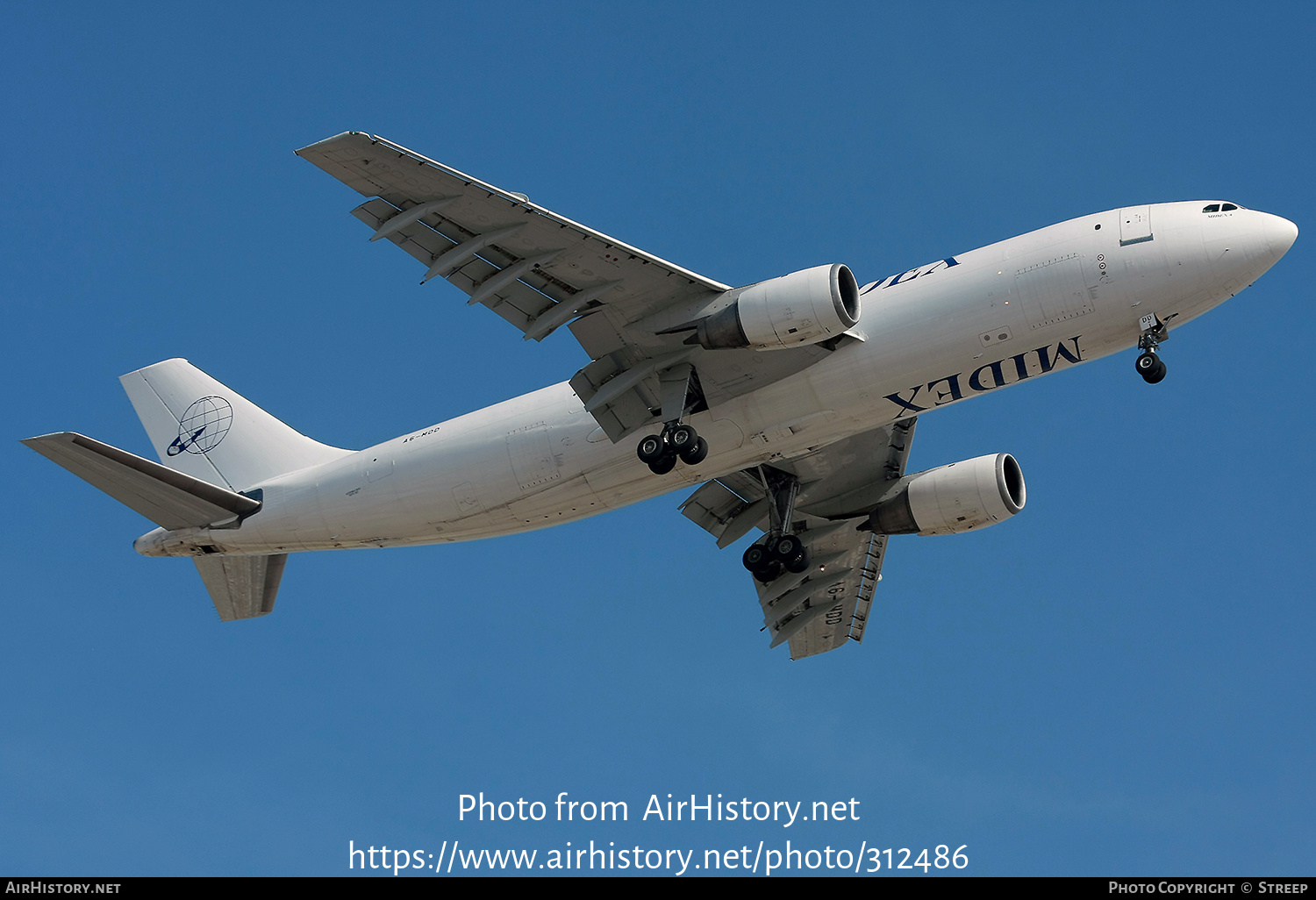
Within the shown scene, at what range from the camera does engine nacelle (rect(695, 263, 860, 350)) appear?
24656mm

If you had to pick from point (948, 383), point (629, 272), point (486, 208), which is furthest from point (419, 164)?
point (948, 383)

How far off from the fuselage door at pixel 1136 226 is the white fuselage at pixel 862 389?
0.11 ft

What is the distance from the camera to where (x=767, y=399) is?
26.8 metres

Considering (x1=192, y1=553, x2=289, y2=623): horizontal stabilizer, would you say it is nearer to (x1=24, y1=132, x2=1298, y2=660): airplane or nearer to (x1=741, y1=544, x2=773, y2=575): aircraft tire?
(x1=24, y1=132, x2=1298, y2=660): airplane

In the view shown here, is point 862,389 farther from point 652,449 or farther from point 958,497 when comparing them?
point 958,497

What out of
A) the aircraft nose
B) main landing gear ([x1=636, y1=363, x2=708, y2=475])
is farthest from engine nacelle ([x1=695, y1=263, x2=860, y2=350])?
the aircraft nose

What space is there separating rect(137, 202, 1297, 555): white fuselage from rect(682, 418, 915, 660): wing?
530cm

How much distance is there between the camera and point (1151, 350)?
82.3 ft

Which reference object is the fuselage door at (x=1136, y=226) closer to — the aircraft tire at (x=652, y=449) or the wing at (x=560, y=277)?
the wing at (x=560, y=277)

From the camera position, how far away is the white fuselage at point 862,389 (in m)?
24.9

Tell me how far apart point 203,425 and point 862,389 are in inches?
686

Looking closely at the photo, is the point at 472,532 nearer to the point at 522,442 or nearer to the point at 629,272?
the point at 522,442

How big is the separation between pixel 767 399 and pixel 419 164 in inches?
323

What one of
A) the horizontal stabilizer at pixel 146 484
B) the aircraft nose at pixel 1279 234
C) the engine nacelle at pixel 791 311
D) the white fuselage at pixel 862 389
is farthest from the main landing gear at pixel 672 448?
the aircraft nose at pixel 1279 234
